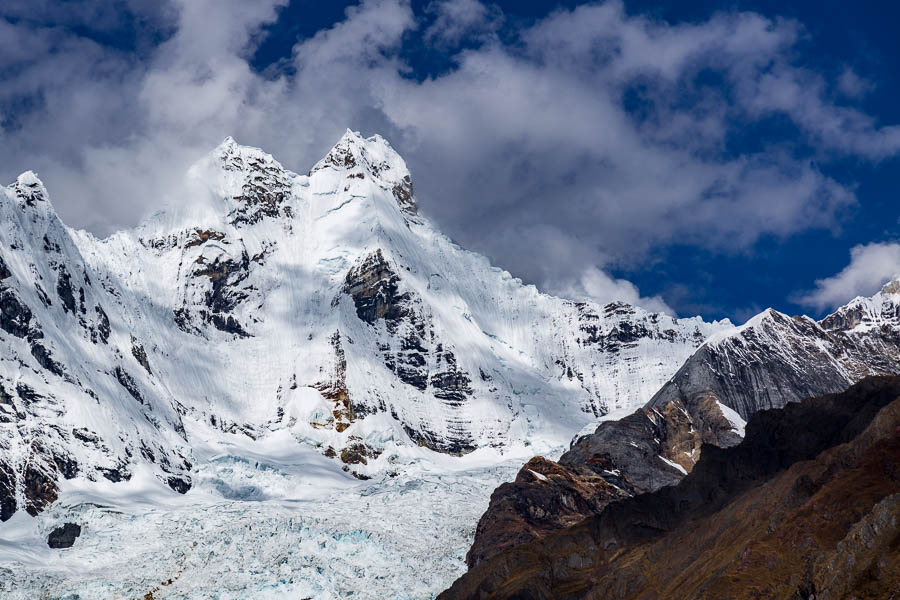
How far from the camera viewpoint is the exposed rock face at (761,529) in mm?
65312

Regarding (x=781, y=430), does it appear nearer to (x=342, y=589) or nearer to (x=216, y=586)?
(x=342, y=589)

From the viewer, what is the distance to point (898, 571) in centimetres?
5975

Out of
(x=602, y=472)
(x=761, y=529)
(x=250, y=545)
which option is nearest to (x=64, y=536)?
(x=250, y=545)

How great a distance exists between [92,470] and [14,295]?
34.7 m

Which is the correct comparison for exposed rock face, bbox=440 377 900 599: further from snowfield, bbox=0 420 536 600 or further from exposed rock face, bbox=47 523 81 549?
exposed rock face, bbox=47 523 81 549

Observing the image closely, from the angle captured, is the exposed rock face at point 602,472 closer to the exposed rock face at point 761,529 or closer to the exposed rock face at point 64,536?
the exposed rock face at point 761,529

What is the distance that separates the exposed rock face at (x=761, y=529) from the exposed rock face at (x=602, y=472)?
21768 millimetres

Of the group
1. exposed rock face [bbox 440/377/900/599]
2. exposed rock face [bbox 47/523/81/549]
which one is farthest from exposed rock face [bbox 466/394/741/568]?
exposed rock face [bbox 47/523/81/549]

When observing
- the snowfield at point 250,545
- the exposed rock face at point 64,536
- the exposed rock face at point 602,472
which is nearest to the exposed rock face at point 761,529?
the exposed rock face at point 602,472

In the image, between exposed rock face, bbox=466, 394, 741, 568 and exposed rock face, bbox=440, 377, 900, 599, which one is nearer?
exposed rock face, bbox=440, 377, 900, 599

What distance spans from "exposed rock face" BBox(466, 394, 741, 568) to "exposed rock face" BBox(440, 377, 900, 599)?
71.4 ft

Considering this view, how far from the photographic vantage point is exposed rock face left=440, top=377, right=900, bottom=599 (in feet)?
214

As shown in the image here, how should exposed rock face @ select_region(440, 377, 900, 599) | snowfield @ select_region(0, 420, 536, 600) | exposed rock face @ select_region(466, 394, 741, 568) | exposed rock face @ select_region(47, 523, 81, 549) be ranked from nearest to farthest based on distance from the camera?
exposed rock face @ select_region(440, 377, 900, 599) < snowfield @ select_region(0, 420, 536, 600) < exposed rock face @ select_region(466, 394, 741, 568) < exposed rock face @ select_region(47, 523, 81, 549)

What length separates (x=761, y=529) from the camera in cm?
8425
